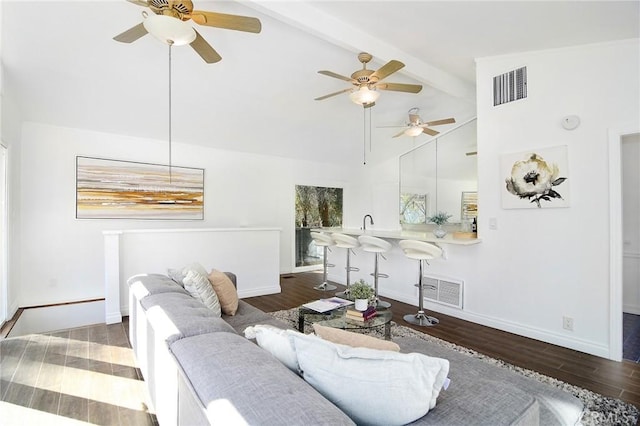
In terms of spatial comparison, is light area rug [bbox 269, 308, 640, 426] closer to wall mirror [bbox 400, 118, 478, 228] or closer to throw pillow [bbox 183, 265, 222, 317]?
throw pillow [bbox 183, 265, 222, 317]

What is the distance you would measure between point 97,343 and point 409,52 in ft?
15.1

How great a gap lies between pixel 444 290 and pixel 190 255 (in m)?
3.49

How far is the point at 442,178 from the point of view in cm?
610

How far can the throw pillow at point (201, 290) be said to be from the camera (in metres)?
2.48

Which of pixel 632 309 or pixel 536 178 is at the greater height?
pixel 536 178

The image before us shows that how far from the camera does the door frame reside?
2865 mm

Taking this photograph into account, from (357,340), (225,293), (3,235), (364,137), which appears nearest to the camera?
(357,340)

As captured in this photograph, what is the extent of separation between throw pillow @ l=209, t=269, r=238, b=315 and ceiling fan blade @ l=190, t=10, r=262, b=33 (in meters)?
2.00

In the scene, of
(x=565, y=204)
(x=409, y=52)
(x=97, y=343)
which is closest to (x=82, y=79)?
(x=97, y=343)

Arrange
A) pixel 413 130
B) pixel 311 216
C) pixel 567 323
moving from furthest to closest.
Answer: pixel 311 216
pixel 413 130
pixel 567 323

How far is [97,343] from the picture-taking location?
3.12 meters

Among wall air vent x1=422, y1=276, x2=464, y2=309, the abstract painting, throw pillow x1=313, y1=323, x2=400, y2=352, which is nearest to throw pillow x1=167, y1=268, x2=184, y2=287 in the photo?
throw pillow x1=313, y1=323, x2=400, y2=352

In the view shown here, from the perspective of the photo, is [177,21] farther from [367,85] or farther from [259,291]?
[259,291]

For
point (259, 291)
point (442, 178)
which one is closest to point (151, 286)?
point (259, 291)
